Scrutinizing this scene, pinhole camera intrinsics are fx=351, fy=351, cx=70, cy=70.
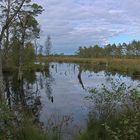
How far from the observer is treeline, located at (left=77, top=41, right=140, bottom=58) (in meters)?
158

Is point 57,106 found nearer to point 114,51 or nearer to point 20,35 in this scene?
point 20,35

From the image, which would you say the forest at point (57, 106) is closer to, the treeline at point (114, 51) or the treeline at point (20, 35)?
the treeline at point (20, 35)

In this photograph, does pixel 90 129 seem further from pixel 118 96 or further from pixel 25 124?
pixel 25 124

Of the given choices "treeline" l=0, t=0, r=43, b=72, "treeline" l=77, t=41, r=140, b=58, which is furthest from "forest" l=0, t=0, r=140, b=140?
"treeline" l=77, t=41, r=140, b=58

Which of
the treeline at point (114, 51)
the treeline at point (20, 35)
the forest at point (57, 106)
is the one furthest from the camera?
the treeline at point (114, 51)

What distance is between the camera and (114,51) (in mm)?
169500

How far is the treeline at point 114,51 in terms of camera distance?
6230 inches

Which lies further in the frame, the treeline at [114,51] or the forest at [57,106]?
the treeline at [114,51]

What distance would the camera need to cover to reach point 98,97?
10.6 m

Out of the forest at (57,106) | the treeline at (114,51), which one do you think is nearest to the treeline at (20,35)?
the forest at (57,106)

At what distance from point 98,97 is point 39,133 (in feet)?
9.48

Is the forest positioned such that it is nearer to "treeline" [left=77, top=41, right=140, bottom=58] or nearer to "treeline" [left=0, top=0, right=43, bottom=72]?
"treeline" [left=0, top=0, right=43, bottom=72]

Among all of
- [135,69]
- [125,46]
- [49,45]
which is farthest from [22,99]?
[125,46]

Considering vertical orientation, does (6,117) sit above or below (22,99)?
above
